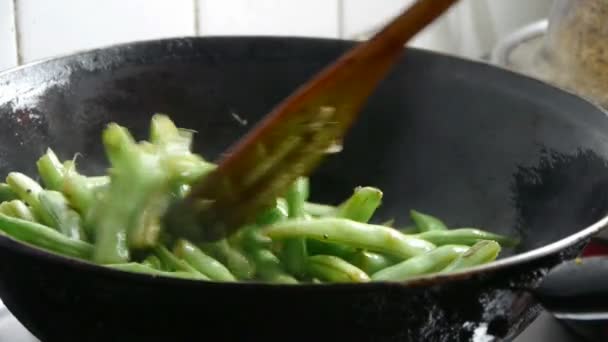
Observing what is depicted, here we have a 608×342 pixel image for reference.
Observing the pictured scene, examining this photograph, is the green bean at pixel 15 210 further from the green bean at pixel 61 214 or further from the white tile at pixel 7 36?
the white tile at pixel 7 36

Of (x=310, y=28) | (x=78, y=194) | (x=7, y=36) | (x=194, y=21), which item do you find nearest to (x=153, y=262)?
(x=78, y=194)

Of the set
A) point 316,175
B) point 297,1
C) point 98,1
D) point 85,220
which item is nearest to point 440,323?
point 85,220

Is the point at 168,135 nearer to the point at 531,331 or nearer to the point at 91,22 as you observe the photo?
the point at 91,22

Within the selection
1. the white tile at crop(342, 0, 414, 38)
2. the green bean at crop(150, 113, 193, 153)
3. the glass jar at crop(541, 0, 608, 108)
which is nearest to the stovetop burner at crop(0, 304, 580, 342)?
the green bean at crop(150, 113, 193, 153)

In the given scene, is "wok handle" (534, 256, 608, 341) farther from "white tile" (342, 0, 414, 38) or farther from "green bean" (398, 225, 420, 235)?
"white tile" (342, 0, 414, 38)

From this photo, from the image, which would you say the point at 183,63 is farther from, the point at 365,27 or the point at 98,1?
the point at 365,27
